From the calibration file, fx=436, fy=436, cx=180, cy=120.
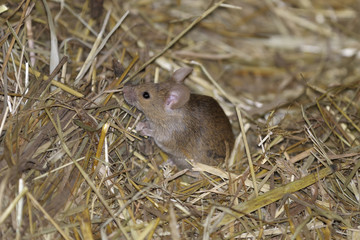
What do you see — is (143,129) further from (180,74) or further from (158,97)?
(180,74)

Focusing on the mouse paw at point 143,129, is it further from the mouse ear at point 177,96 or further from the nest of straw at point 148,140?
the mouse ear at point 177,96

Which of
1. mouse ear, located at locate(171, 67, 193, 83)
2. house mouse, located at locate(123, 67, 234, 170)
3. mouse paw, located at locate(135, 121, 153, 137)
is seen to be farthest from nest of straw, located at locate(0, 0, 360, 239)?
mouse ear, located at locate(171, 67, 193, 83)

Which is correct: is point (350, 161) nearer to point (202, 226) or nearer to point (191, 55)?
point (202, 226)

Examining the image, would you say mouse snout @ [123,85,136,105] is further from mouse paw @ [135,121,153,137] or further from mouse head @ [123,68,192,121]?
mouse paw @ [135,121,153,137]

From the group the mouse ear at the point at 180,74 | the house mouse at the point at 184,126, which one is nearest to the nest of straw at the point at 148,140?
the house mouse at the point at 184,126

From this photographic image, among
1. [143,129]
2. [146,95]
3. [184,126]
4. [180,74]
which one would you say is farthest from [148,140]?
[180,74]

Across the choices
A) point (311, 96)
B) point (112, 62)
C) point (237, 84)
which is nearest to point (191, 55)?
point (237, 84)

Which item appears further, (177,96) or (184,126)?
(184,126)
